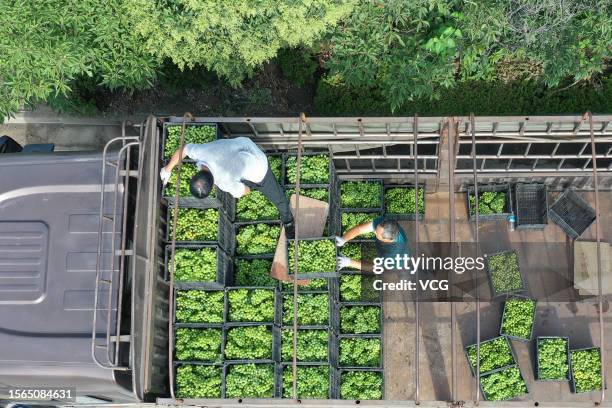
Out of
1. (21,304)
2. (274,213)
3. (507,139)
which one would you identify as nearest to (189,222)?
(274,213)

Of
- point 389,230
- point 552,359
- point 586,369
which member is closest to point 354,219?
point 389,230

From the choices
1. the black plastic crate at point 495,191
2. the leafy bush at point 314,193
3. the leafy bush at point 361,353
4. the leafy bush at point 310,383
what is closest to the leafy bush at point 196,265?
the leafy bush at point 314,193

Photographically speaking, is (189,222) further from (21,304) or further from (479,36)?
(479,36)

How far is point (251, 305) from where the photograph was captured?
8312 mm

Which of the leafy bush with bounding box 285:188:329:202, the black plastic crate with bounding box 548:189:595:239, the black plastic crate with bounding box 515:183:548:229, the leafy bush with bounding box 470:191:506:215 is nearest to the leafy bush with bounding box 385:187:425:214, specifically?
the leafy bush with bounding box 470:191:506:215

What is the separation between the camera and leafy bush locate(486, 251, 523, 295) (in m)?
9.38

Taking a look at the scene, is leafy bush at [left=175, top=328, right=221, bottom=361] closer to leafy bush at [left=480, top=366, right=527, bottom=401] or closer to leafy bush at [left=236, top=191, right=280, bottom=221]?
leafy bush at [left=236, top=191, right=280, bottom=221]

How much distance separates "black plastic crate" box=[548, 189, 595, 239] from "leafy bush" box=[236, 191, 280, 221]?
534 cm

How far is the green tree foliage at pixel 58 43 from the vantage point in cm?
770

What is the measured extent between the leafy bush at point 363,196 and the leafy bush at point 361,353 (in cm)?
249

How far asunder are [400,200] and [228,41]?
14.1ft

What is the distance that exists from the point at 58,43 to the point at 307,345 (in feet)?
20.6

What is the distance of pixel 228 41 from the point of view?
8.30m

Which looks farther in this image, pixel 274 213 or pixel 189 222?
pixel 274 213
